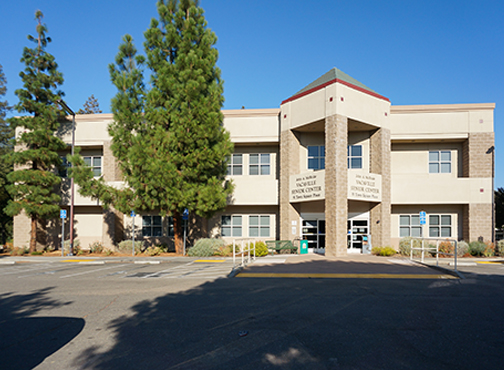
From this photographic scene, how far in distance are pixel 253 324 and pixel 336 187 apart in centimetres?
1535

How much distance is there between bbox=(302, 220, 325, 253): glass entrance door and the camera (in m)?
25.2

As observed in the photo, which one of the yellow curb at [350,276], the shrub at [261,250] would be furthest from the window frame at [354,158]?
the yellow curb at [350,276]

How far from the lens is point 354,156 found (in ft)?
83.3

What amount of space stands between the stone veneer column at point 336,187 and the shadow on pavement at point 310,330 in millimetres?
10579

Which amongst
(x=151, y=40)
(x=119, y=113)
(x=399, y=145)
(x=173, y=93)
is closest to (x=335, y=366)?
(x=173, y=93)

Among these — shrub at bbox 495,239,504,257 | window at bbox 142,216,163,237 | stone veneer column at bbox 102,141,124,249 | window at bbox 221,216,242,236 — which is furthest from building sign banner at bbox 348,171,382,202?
stone veneer column at bbox 102,141,124,249

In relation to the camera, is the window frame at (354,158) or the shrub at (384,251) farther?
the window frame at (354,158)

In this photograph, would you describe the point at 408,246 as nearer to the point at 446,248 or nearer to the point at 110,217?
the point at 446,248

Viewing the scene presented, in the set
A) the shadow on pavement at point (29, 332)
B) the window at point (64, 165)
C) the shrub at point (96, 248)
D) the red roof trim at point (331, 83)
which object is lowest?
the shrub at point (96, 248)

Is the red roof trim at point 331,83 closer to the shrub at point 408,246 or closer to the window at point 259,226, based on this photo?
the window at point 259,226


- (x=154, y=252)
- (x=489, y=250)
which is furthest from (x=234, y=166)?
(x=489, y=250)

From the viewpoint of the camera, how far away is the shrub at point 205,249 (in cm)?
2264

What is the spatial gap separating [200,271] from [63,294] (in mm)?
5785

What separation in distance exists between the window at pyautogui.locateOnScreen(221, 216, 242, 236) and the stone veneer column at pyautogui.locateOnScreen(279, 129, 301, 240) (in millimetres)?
4130
